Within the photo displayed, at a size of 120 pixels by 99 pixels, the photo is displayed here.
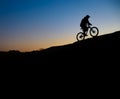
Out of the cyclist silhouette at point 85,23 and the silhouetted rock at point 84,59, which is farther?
the cyclist silhouette at point 85,23

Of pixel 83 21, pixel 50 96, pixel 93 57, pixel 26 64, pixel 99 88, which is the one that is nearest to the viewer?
pixel 99 88

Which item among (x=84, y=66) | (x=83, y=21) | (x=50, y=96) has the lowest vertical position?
(x=50, y=96)

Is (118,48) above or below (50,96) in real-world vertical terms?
above

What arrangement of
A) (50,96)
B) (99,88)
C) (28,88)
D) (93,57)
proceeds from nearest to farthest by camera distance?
(99,88) < (50,96) < (28,88) < (93,57)

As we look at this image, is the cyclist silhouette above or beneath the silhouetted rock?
above

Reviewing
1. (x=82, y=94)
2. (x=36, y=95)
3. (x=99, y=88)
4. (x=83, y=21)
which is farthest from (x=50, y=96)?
(x=83, y=21)

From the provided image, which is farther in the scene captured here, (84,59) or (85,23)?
(85,23)

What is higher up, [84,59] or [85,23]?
[85,23]

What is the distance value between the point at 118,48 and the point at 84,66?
2.97 meters

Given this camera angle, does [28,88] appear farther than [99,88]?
Yes

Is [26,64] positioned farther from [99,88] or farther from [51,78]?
[99,88]

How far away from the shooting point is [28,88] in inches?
522

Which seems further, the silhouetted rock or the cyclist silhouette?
the cyclist silhouette

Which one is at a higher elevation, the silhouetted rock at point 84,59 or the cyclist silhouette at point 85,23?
the cyclist silhouette at point 85,23
